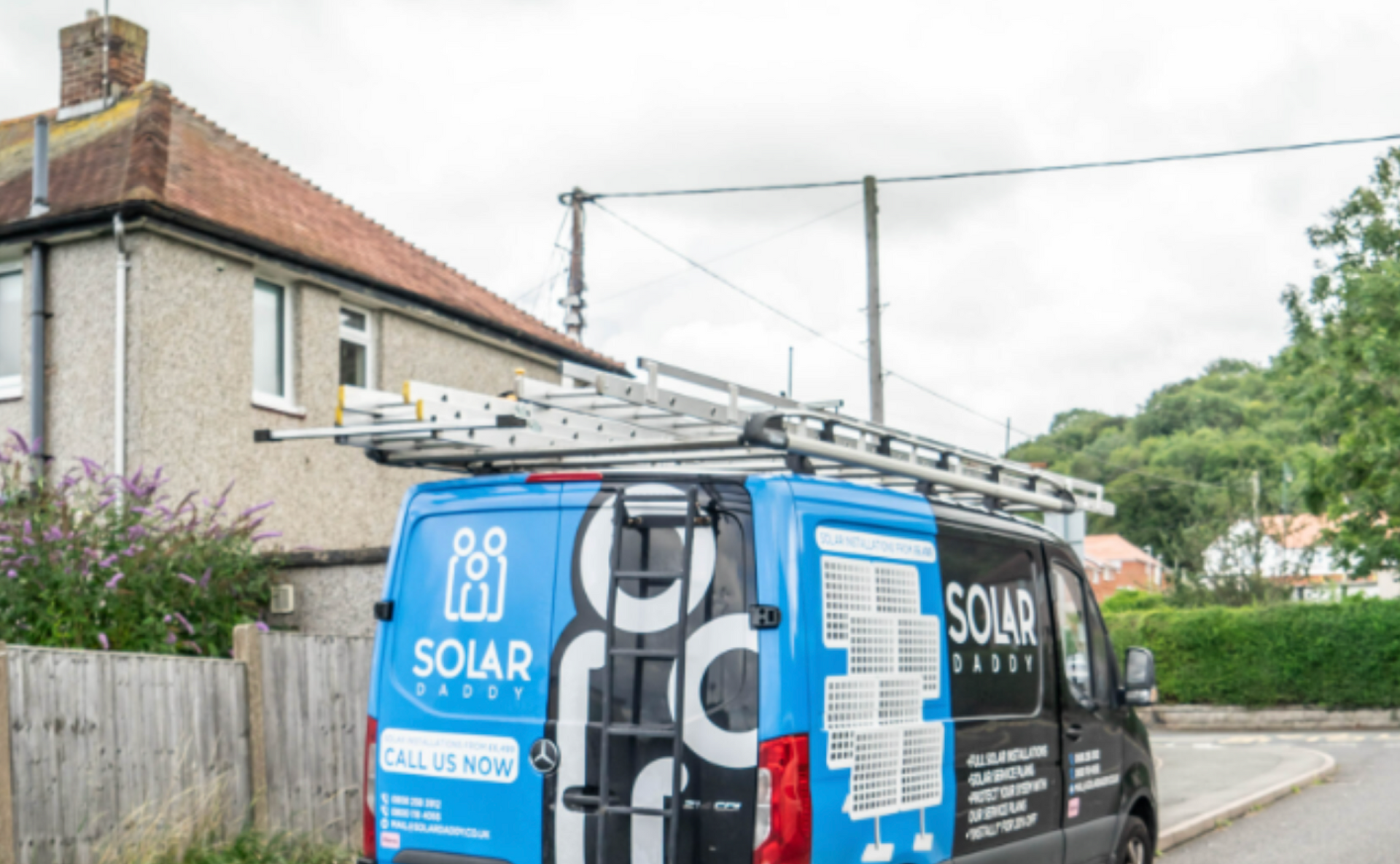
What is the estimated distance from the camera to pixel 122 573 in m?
8.77

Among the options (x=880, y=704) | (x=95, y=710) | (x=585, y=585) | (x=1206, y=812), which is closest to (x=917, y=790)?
(x=880, y=704)

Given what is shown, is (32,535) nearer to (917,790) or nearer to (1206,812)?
(917,790)

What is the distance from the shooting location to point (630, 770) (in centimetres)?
470

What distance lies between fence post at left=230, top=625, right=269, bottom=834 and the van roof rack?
2.53 metres

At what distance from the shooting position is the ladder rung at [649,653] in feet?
15.3

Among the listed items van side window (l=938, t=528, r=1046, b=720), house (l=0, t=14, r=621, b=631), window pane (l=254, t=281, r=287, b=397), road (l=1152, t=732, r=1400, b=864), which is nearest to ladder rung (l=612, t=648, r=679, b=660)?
van side window (l=938, t=528, r=1046, b=720)

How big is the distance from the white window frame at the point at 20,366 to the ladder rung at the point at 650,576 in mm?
11427

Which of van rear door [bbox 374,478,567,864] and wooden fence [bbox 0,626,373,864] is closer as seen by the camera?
van rear door [bbox 374,478,567,864]

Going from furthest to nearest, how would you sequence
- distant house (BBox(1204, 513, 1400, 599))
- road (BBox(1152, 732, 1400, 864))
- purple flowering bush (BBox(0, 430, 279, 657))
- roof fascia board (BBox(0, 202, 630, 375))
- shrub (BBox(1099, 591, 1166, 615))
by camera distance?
shrub (BBox(1099, 591, 1166, 615)), distant house (BBox(1204, 513, 1400, 599)), roof fascia board (BBox(0, 202, 630, 375)), road (BBox(1152, 732, 1400, 864)), purple flowering bush (BBox(0, 430, 279, 657))

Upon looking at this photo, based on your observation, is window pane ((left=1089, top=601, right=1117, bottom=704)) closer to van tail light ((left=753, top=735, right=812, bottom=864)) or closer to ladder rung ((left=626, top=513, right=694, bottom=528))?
van tail light ((left=753, top=735, right=812, bottom=864))

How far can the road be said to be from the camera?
33.5ft

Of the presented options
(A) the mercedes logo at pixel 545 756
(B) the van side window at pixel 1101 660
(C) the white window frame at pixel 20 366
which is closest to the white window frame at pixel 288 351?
(C) the white window frame at pixel 20 366

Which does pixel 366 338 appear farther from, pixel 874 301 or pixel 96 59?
pixel 874 301

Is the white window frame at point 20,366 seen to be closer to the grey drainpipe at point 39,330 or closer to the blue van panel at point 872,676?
the grey drainpipe at point 39,330
